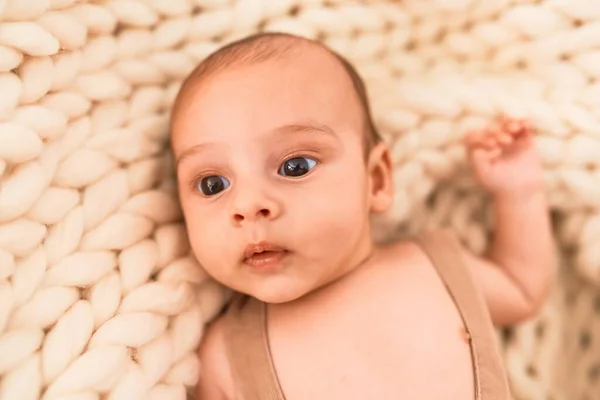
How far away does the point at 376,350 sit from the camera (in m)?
0.84

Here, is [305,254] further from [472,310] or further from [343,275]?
[472,310]

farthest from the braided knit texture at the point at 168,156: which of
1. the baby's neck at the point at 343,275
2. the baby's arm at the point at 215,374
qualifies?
the baby's neck at the point at 343,275

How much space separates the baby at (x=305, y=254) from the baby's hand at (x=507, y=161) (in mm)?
157

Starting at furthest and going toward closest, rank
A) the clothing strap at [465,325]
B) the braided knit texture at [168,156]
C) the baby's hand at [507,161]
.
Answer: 1. the baby's hand at [507,161]
2. the clothing strap at [465,325]
3. the braided knit texture at [168,156]

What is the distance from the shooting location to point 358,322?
2.83ft

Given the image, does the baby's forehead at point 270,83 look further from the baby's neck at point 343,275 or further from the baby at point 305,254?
the baby's neck at point 343,275

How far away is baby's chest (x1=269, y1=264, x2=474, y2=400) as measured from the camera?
82 centimetres

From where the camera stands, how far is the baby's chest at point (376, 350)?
82 centimetres

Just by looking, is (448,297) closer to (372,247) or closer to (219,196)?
(372,247)

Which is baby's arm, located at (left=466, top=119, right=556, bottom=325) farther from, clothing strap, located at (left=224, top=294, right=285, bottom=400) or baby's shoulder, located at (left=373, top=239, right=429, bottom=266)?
clothing strap, located at (left=224, top=294, right=285, bottom=400)

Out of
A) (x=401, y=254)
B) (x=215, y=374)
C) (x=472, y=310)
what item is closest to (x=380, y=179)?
(x=401, y=254)

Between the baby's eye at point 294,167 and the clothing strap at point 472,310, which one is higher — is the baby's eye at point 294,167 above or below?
above

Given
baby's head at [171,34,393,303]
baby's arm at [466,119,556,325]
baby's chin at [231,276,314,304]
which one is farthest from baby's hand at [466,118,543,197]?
baby's chin at [231,276,314,304]

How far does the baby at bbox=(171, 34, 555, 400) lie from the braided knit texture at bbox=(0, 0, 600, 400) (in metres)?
0.07
